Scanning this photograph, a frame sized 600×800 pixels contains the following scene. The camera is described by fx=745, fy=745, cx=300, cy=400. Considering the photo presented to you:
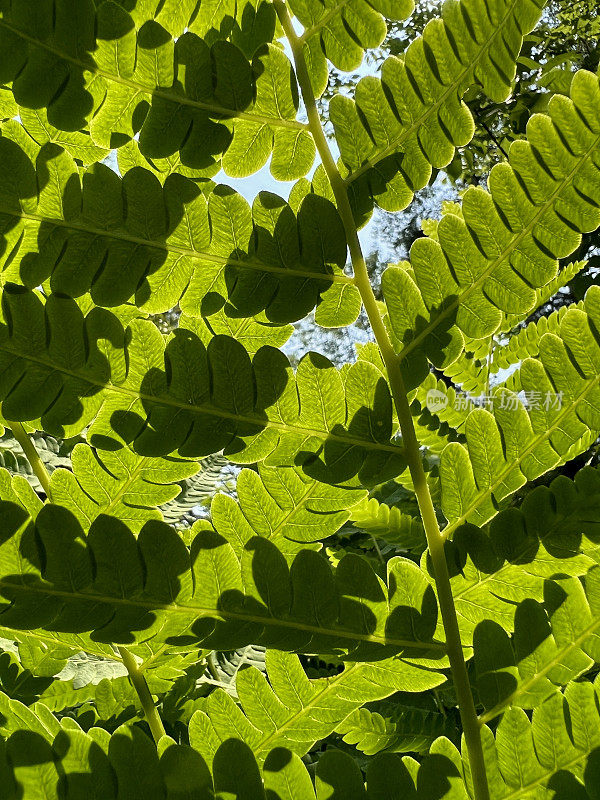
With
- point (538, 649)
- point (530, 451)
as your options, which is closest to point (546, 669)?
point (538, 649)

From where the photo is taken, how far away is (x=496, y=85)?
634 mm

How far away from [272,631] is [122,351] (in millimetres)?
245

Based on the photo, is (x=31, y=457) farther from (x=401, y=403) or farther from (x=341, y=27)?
(x=341, y=27)

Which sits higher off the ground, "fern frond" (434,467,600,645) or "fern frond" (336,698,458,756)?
"fern frond" (434,467,600,645)

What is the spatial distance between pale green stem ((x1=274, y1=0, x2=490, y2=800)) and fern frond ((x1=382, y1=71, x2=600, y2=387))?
2 centimetres

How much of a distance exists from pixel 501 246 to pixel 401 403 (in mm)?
163

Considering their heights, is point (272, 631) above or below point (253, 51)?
below

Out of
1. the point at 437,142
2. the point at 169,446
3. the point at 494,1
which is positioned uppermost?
the point at 494,1

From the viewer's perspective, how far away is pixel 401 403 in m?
0.62

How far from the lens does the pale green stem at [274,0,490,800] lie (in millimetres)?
578

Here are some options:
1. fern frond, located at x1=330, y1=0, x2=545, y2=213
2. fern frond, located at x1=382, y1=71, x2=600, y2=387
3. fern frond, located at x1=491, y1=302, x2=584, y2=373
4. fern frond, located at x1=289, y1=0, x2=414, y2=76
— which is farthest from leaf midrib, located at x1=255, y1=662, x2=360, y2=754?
fern frond, located at x1=491, y1=302, x2=584, y2=373

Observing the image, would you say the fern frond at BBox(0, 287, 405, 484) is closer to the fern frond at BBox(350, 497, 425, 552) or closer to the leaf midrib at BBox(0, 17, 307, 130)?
the leaf midrib at BBox(0, 17, 307, 130)

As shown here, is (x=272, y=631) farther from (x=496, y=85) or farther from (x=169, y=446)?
(x=496, y=85)

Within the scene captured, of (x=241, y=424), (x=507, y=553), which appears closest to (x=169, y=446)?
(x=241, y=424)
